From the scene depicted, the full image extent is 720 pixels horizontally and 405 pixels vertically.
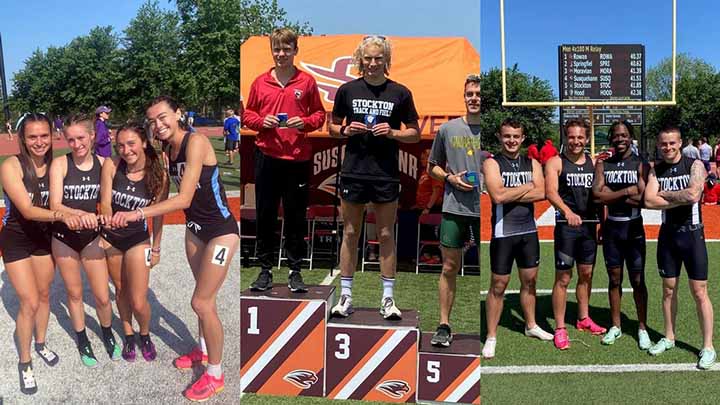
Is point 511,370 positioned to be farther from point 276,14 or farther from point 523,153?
point 276,14

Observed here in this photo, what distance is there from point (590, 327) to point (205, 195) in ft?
7.11

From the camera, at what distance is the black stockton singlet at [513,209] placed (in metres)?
2.78

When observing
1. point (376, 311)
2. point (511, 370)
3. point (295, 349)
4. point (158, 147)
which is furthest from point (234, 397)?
point (511, 370)

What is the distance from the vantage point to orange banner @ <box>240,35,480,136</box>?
257cm

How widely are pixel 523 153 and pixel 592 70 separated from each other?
51cm

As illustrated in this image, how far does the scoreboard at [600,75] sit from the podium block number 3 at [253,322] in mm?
1728

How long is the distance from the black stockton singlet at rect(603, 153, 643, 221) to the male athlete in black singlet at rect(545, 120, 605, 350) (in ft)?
0.30

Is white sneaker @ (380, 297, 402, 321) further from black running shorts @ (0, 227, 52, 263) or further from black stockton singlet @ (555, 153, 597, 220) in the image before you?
black running shorts @ (0, 227, 52, 263)

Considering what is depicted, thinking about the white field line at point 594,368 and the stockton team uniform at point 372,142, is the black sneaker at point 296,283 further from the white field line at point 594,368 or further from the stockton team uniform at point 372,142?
the white field line at point 594,368

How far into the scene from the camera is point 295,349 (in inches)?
111

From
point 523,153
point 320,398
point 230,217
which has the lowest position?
point 320,398

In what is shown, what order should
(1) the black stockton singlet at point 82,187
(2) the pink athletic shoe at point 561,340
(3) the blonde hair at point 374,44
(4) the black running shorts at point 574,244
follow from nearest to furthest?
(3) the blonde hair at point 374,44 → (1) the black stockton singlet at point 82,187 → (4) the black running shorts at point 574,244 → (2) the pink athletic shoe at point 561,340

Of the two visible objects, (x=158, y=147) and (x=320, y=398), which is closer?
(x=158, y=147)

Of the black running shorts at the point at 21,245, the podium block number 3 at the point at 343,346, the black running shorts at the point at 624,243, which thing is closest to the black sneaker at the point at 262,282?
the podium block number 3 at the point at 343,346
